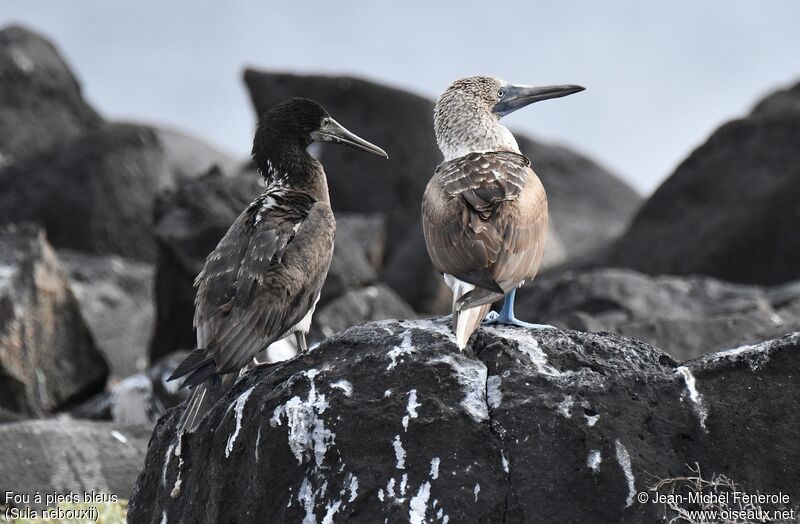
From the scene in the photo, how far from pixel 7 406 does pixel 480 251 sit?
924 centimetres

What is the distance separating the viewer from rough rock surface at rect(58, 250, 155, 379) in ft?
58.6

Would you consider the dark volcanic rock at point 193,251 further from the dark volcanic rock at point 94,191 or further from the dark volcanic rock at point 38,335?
the dark volcanic rock at point 94,191

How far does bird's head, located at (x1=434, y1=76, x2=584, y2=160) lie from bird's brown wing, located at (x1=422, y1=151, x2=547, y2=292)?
58 centimetres

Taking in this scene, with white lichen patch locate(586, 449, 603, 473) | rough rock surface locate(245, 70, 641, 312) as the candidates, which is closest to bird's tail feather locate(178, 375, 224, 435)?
white lichen patch locate(586, 449, 603, 473)

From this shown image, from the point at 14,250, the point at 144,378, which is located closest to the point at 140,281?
the point at 14,250

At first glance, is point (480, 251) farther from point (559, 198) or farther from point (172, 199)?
point (559, 198)

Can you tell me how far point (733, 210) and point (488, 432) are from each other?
1402 centimetres

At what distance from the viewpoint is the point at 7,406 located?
1430 cm

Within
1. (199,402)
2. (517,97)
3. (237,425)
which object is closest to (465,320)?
(237,425)

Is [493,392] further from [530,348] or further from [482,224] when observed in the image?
[482,224]

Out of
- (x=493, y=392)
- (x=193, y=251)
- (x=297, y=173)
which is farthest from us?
(x=193, y=251)

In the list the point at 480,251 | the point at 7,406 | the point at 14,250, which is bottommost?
the point at 7,406

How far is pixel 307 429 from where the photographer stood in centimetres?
583

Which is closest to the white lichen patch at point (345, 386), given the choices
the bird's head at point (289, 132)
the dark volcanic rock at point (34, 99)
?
the bird's head at point (289, 132)
